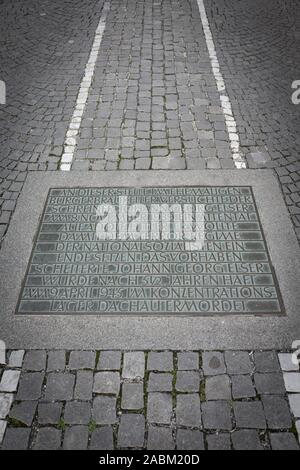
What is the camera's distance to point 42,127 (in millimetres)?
Result: 5523

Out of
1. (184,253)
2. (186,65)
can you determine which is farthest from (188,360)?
(186,65)

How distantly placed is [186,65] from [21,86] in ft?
9.84

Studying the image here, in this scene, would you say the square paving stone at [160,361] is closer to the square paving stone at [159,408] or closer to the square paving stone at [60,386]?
the square paving stone at [159,408]

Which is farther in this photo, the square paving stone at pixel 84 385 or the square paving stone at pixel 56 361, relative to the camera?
the square paving stone at pixel 56 361

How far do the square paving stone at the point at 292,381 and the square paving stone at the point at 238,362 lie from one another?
31cm

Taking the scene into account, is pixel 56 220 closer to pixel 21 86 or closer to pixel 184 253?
pixel 184 253

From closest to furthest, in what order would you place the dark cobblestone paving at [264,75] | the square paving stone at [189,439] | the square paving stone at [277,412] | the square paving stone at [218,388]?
the square paving stone at [189,439] → the square paving stone at [277,412] → the square paving stone at [218,388] → the dark cobblestone paving at [264,75]

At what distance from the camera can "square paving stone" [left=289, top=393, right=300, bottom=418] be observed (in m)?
2.94

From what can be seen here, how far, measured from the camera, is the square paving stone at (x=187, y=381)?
10.1 ft

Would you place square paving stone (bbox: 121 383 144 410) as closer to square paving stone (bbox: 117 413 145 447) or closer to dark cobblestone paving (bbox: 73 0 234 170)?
square paving stone (bbox: 117 413 145 447)

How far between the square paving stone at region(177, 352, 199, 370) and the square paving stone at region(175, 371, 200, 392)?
0.14 ft

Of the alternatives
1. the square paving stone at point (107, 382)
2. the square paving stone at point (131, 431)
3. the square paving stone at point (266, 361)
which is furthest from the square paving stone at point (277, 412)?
the square paving stone at point (107, 382)

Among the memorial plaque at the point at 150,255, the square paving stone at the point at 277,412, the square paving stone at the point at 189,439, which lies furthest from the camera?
the memorial plaque at the point at 150,255

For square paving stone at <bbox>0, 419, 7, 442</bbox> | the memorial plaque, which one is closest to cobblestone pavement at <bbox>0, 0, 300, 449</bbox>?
square paving stone at <bbox>0, 419, 7, 442</bbox>
